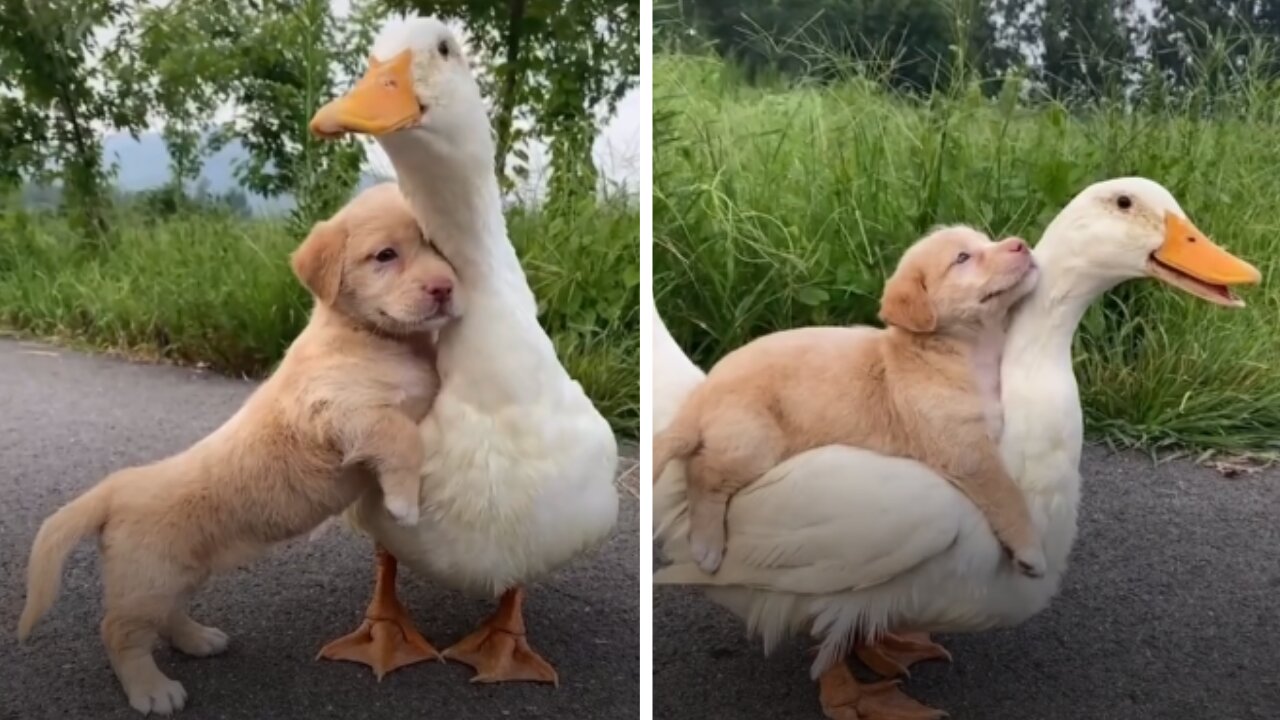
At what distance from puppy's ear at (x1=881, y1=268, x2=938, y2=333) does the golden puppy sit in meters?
Result: 0.43

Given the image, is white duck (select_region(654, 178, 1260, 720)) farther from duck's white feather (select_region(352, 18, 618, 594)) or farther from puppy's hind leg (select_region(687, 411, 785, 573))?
duck's white feather (select_region(352, 18, 618, 594))

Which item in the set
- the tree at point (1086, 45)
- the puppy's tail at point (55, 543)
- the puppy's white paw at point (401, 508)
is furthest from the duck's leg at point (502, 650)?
the tree at point (1086, 45)

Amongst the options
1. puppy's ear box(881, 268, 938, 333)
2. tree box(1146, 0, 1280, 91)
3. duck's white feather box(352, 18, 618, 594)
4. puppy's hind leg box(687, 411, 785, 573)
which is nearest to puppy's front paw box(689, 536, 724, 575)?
puppy's hind leg box(687, 411, 785, 573)

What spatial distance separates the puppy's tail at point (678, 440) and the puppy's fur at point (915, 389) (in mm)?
22

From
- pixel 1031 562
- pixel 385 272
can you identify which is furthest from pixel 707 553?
pixel 385 272

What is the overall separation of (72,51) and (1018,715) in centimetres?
121

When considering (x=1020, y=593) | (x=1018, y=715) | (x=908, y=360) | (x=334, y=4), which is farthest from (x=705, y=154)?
(x=1018, y=715)

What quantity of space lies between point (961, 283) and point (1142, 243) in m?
0.18

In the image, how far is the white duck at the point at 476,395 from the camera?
1302 millimetres

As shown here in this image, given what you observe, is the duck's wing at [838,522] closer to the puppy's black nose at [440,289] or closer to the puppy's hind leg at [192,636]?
the puppy's black nose at [440,289]

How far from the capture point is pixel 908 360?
4.29ft

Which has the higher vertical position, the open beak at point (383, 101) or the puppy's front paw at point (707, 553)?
the open beak at point (383, 101)

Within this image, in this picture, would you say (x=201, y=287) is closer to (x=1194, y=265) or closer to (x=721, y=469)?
(x=721, y=469)

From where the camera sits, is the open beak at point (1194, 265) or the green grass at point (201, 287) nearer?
the open beak at point (1194, 265)
